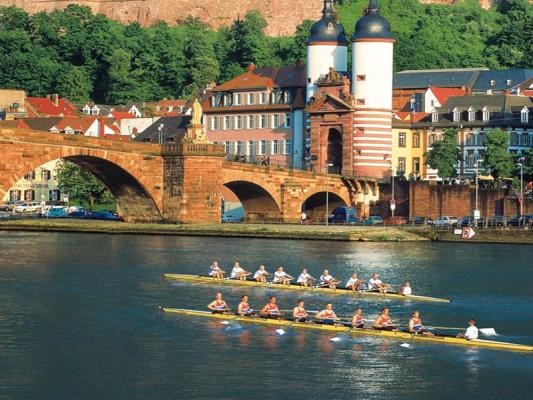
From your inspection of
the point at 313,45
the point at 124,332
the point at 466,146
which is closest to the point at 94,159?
the point at 313,45

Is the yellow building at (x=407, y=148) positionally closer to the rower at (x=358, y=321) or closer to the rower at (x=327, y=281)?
the rower at (x=327, y=281)

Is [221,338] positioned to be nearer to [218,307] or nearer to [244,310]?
[244,310]

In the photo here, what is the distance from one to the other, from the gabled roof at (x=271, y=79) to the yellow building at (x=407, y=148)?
10.2m

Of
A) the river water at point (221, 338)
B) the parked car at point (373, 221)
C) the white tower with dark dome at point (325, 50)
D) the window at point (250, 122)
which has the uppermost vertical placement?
the white tower with dark dome at point (325, 50)

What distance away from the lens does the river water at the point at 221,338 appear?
6275cm

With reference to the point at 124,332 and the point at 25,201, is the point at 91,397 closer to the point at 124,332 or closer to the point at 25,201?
the point at 124,332

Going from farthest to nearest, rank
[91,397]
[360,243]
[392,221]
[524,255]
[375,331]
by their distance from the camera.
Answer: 1. [392,221]
2. [360,243]
3. [524,255]
4. [375,331]
5. [91,397]

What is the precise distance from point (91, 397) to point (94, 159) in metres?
67.8

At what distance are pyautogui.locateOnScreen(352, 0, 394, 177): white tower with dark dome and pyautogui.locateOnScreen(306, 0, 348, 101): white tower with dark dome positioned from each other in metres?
3.80

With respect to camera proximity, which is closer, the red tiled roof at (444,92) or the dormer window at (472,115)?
the dormer window at (472,115)

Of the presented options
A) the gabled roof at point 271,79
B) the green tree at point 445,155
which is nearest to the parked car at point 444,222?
the green tree at point 445,155

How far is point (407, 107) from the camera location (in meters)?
168

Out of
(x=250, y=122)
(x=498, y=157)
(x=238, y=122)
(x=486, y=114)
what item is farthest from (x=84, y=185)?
(x=498, y=157)

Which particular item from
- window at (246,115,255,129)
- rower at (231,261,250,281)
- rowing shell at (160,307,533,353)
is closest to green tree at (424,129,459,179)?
window at (246,115,255,129)
